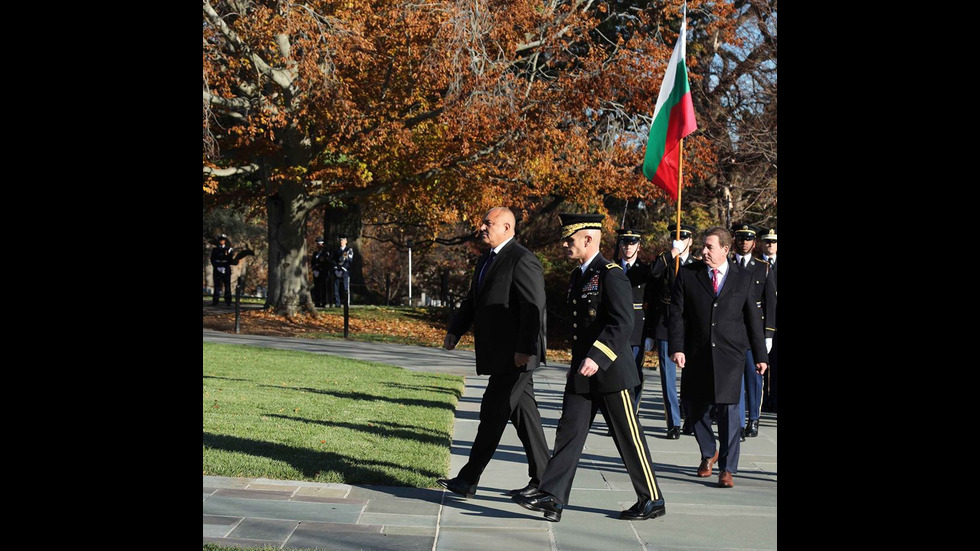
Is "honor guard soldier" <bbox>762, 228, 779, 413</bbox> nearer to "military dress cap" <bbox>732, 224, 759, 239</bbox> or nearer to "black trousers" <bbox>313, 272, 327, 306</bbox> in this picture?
"military dress cap" <bbox>732, 224, 759, 239</bbox>

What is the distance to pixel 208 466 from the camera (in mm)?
7109

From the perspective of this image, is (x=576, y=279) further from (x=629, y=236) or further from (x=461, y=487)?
(x=629, y=236)

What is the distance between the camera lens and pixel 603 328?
625 cm

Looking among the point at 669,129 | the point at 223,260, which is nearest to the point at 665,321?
the point at 669,129

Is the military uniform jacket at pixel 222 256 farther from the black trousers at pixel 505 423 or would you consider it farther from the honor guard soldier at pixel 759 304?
the black trousers at pixel 505 423

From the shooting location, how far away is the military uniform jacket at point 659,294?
1007 cm

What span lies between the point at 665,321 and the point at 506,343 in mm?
3821

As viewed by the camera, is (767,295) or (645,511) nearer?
(645,511)

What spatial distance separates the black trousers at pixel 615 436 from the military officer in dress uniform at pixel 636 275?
366cm

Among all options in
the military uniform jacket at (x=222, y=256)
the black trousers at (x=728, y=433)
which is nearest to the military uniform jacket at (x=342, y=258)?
the military uniform jacket at (x=222, y=256)

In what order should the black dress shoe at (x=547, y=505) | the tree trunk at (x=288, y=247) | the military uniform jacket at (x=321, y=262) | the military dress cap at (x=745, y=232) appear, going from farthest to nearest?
1. the military uniform jacket at (x=321, y=262)
2. the tree trunk at (x=288, y=247)
3. the military dress cap at (x=745, y=232)
4. the black dress shoe at (x=547, y=505)
